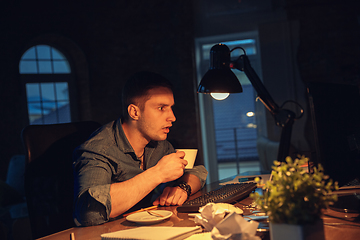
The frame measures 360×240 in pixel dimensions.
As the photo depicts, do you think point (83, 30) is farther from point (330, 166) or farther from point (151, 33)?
point (330, 166)

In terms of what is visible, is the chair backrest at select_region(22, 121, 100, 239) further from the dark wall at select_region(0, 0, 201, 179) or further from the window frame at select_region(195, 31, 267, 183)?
the window frame at select_region(195, 31, 267, 183)

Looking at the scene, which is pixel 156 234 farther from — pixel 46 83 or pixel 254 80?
pixel 46 83

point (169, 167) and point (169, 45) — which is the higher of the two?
point (169, 45)

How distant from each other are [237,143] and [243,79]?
3.17 feet

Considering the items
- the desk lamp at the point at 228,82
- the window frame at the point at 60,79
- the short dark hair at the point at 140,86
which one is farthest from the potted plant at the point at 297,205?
the window frame at the point at 60,79

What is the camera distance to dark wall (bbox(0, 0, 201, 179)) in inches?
186

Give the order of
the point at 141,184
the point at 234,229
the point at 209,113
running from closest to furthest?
the point at 234,229 → the point at 141,184 → the point at 209,113

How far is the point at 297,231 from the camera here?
0.65 metres

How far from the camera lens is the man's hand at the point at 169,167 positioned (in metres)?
1.35

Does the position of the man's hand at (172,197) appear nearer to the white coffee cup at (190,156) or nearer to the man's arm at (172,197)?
the man's arm at (172,197)

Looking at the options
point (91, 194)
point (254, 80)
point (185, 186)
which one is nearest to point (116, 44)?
point (254, 80)

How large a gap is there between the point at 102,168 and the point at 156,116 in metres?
0.42

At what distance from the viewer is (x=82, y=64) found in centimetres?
491

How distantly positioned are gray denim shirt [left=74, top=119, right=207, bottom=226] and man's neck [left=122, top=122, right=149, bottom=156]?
6 centimetres
